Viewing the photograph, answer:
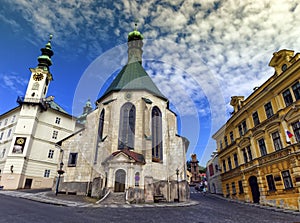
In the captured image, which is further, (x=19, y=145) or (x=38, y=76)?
(x=38, y=76)

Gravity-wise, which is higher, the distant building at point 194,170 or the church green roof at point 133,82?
the church green roof at point 133,82

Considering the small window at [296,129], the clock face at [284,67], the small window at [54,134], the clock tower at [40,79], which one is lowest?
A: the small window at [296,129]

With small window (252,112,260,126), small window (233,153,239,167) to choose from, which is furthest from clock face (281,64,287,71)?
small window (233,153,239,167)

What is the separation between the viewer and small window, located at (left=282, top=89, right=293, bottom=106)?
14602 mm

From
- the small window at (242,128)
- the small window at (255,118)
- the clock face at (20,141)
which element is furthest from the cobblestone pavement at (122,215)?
the clock face at (20,141)

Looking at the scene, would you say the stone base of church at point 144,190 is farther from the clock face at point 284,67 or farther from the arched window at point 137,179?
the clock face at point 284,67

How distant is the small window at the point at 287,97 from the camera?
47.9ft

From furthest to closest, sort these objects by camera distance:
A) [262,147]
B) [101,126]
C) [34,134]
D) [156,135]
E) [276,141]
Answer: [34,134], [101,126], [156,135], [262,147], [276,141]

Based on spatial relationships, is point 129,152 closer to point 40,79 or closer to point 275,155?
point 275,155

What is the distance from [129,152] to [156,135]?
4.65 metres

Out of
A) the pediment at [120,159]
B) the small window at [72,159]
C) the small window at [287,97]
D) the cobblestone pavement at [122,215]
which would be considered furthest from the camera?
the small window at [72,159]

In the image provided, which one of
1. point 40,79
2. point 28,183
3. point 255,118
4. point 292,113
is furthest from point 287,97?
point 40,79

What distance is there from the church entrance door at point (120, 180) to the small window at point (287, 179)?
42.2 ft

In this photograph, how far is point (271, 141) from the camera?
16.1 meters
